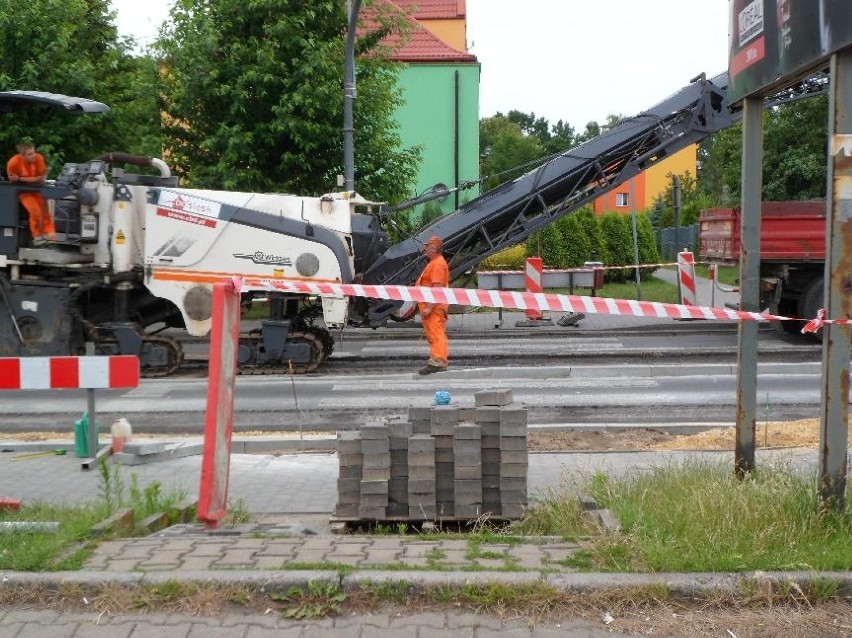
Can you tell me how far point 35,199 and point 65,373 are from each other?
6974 millimetres

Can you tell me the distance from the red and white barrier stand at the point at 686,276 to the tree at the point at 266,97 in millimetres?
5955

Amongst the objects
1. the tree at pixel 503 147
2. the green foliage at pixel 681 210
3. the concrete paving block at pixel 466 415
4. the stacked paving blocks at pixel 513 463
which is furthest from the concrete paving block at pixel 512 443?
the tree at pixel 503 147

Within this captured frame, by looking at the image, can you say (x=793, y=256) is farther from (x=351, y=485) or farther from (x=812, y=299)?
(x=351, y=485)

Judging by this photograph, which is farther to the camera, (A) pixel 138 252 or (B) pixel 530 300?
(A) pixel 138 252

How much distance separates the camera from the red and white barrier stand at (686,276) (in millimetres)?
19681

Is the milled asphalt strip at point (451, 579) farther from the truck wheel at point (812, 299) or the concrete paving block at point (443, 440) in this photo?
the truck wheel at point (812, 299)

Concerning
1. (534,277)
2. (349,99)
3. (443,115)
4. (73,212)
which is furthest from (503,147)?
(73,212)

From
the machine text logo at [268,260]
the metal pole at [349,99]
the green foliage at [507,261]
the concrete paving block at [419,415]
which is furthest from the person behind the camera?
the green foliage at [507,261]

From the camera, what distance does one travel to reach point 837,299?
5066mm

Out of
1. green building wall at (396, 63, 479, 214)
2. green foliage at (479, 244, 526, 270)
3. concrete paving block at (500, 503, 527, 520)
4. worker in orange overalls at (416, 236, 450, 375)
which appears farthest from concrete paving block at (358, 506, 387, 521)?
green building wall at (396, 63, 479, 214)

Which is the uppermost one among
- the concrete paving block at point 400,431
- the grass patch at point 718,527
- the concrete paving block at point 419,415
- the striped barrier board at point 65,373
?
the striped barrier board at point 65,373

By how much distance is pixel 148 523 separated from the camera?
563cm

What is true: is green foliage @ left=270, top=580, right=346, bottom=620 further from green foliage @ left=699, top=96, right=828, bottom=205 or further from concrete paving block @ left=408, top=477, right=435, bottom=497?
green foliage @ left=699, top=96, right=828, bottom=205

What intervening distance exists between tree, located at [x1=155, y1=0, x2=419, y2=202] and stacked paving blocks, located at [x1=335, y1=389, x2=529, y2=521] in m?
13.0
